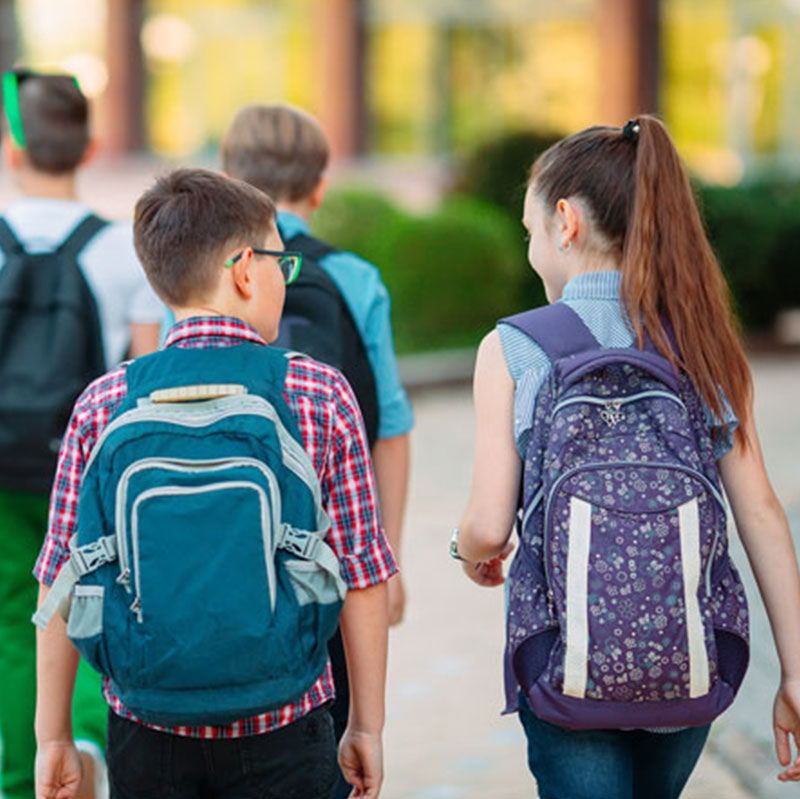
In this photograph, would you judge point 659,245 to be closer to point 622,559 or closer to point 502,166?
point 622,559

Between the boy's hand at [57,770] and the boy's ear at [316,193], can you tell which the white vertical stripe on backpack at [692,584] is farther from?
the boy's ear at [316,193]

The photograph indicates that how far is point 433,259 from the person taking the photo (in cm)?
1372

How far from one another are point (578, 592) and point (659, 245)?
0.63 meters

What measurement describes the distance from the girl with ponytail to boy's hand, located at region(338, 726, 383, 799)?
0.80 ft

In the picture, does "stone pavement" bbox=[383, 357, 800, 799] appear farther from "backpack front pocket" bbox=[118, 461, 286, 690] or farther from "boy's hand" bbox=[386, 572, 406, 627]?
"backpack front pocket" bbox=[118, 461, 286, 690]

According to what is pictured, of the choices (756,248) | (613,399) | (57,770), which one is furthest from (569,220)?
(756,248)

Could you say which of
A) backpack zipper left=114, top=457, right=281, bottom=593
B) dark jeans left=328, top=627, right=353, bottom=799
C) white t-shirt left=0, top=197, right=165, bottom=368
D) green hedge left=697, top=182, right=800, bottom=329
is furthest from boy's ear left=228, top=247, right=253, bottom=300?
green hedge left=697, top=182, right=800, bottom=329

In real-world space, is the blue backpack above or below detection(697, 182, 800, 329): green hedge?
above

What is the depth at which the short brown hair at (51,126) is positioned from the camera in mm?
3955

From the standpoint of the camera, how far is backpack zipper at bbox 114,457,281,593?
7.76 feet

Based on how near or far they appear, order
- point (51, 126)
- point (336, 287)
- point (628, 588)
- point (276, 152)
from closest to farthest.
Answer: point (628, 588), point (336, 287), point (276, 152), point (51, 126)

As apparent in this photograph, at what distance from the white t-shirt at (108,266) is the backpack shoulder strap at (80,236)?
0.01 meters

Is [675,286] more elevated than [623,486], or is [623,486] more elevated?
[675,286]

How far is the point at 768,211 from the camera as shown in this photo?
52.1 feet
